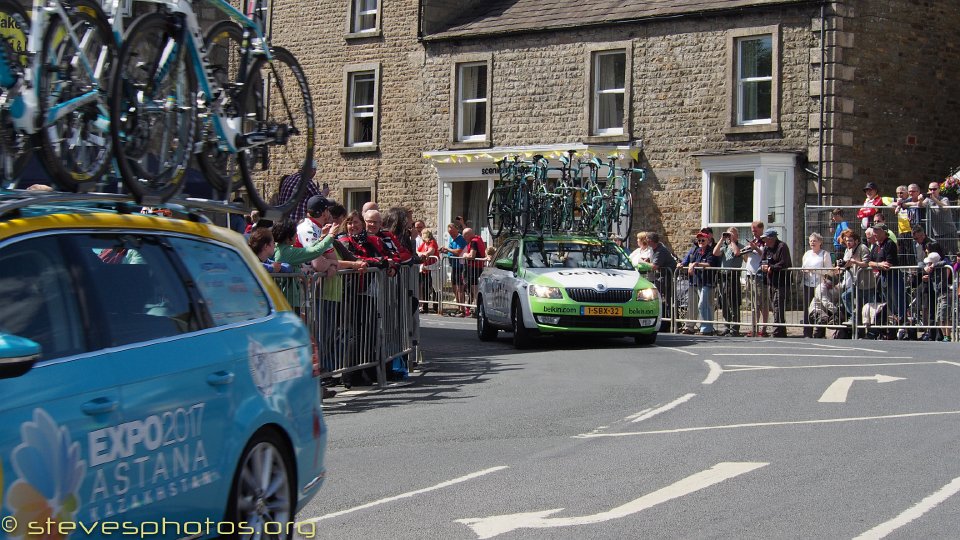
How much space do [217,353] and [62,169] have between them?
1772 millimetres

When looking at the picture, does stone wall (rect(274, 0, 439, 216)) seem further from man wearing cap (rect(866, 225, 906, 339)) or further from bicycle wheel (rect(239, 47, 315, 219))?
bicycle wheel (rect(239, 47, 315, 219))

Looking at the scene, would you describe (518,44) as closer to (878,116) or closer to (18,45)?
(878,116)

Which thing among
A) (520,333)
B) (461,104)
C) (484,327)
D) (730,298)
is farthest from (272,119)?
(461,104)

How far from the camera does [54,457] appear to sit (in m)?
4.80

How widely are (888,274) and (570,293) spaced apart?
229 inches

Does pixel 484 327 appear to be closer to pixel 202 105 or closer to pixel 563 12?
pixel 202 105

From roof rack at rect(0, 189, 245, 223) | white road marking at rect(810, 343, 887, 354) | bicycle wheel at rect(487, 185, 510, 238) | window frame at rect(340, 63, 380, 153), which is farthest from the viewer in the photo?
window frame at rect(340, 63, 380, 153)

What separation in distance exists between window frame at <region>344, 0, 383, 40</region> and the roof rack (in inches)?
1289

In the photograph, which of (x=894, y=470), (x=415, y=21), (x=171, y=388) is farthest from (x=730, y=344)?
(x=415, y=21)

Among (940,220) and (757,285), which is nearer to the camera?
(757,285)

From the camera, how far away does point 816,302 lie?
23.7 meters

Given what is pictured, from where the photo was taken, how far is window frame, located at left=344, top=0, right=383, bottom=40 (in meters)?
39.5

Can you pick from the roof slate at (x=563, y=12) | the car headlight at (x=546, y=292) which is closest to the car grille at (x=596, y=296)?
the car headlight at (x=546, y=292)

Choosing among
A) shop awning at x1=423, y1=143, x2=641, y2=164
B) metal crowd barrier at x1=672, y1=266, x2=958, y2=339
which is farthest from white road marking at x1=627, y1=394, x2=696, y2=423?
shop awning at x1=423, y1=143, x2=641, y2=164
